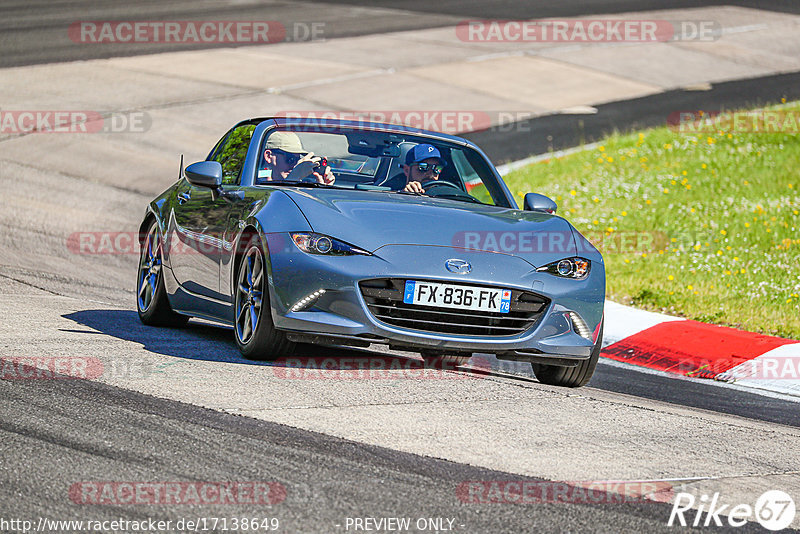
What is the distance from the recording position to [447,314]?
6672 mm

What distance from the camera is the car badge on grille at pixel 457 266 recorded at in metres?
6.64

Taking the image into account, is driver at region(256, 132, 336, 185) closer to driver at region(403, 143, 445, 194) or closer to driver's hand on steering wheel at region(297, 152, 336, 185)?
driver's hand on steering wheel at region(297, 152, 336, 185)

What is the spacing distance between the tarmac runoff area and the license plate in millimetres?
446

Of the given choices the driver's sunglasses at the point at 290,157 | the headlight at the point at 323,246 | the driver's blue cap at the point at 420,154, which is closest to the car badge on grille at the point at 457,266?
the headlight at the point at 323,246

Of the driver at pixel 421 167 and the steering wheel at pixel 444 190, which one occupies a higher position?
the driver at pixel 421 167

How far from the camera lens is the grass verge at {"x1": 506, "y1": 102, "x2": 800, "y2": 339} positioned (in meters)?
11.1

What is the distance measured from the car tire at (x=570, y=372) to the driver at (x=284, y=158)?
1760mm

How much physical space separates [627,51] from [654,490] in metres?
24.3

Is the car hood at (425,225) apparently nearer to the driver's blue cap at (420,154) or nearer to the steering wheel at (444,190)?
the steering wheel at (444,190)

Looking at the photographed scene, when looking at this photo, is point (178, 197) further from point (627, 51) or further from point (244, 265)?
point (627, 51)

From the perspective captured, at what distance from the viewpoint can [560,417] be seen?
624 cm

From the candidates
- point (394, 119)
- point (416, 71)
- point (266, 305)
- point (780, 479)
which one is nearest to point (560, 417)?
point (780, 479)

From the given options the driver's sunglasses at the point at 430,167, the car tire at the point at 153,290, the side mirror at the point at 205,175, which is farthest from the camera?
the car tire at the point at 153,290

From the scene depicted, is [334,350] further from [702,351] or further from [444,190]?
[702,351]
